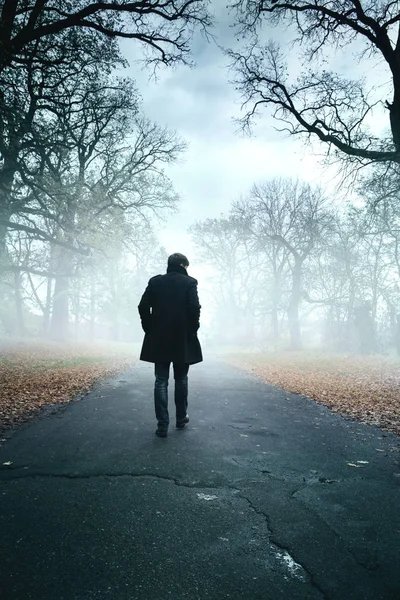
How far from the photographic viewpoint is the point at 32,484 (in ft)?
9.48

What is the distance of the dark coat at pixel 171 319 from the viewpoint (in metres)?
4.59

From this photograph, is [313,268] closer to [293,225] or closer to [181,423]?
[293,225]

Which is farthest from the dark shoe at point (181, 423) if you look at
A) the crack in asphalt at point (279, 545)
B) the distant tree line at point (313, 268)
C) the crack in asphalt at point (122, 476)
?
the distant tree line at point (313, 268)

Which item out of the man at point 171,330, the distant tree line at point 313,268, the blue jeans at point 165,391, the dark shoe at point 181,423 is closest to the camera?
the blue jeans at point 165,391

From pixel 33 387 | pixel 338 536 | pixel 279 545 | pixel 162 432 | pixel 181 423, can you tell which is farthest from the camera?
pixel 33 387

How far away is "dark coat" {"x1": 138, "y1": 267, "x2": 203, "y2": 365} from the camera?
4.59m

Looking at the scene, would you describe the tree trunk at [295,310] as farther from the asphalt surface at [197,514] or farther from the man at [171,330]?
the man at [171,330]

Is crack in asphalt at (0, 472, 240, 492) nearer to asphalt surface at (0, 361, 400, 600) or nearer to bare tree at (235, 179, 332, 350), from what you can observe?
asphalt surface at (0, 361, 400, 600)

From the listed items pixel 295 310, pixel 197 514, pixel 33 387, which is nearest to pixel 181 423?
pixel 197 514

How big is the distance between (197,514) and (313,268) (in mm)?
29336

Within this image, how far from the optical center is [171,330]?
4641 millimetres

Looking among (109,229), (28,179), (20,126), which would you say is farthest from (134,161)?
(20,126)

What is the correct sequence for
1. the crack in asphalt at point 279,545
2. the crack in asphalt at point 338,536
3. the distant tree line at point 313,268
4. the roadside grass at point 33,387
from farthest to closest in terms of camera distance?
the distant tree line at point 313,268, the roadside grass at point 33,387, the crack in asphalt at point 338,536, the crack in asphalt at point 279,545

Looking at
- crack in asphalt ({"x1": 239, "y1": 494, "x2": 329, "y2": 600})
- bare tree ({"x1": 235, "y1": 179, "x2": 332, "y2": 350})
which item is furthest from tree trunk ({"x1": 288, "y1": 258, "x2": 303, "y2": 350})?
crack in asphalt ({"x1": 239, "y1": 494, "x2": 329, "y2": 600})
